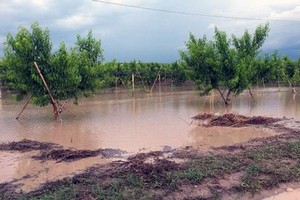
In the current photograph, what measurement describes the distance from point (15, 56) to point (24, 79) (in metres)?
1.06

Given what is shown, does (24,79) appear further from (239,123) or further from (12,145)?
(239,123)

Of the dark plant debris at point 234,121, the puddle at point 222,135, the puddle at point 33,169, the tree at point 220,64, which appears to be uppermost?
the tree at point 220,64

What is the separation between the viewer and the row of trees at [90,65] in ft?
47.9

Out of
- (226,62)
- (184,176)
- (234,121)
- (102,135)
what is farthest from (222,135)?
(226,62)

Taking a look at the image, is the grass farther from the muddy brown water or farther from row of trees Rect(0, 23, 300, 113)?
row of trees Rect(0, 23, 300, 113)

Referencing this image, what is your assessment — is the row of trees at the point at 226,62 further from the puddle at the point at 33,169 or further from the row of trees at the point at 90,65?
the puddle at the point at 33,169

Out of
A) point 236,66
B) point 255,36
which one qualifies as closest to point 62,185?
point 236,66

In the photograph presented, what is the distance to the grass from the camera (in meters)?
5.32

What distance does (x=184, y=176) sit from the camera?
5930mm

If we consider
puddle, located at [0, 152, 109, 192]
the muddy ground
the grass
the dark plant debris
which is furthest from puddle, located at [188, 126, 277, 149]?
puddle, located at [0, 152, 109, 192]

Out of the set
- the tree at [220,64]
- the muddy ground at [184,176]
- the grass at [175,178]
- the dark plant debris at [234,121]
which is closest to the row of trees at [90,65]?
the tree at [220,64]

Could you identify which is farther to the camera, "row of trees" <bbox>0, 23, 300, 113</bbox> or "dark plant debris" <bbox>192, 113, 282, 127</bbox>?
"row of trees" <bbox>0, 23, 300, 113</bbox>

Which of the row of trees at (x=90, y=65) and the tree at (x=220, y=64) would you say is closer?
the row of trees at (x=90, y=65)

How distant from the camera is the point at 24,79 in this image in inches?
587
